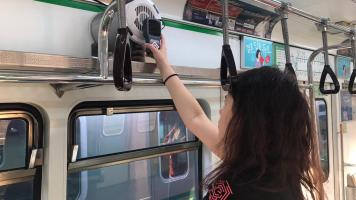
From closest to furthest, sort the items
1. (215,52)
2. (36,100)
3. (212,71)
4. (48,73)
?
(48,73)
(36,100)
(212,71)
(215,52)

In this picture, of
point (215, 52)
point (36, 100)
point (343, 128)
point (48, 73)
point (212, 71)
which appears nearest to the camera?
point (48, 73)

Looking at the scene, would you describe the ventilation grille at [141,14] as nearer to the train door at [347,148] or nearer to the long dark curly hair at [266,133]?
the long dark curly hair at [266,133]

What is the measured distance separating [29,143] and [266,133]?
90 centimetres

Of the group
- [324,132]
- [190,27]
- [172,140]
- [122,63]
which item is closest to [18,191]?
[122,63]

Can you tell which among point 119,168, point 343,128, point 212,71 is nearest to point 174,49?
point 212,71

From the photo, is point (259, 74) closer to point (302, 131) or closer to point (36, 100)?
point (302, 131)

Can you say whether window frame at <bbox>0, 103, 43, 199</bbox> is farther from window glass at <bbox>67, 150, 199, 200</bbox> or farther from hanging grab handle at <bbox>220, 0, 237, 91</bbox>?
hanging grab handle at <bbox>220, 0, 237, 91</bbox>

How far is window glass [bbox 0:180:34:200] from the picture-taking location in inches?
51.9

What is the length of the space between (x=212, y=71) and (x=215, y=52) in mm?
526

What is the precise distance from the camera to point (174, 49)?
1832mm

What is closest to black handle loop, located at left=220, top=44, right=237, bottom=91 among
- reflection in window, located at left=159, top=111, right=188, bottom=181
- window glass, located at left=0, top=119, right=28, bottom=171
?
reflection in window, located at left=159, top=111, right=188, bottom=181

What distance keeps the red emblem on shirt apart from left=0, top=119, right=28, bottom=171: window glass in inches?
29.7

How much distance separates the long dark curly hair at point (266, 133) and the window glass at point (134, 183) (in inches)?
29.9

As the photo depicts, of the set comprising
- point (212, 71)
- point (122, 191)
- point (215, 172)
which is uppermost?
point (212, 71)
